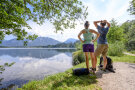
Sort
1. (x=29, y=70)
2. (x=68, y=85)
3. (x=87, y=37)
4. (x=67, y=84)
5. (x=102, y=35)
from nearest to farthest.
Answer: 1. (x=68, y=85)
2. (x=67, y=84)
3. (x=87, y=37)
4. (x=102, y=35)
5. (x=29, y=70)

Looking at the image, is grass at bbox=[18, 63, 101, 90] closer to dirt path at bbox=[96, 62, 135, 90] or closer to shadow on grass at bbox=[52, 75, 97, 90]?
shadow on grass at bbox=[52, 75, 97, 90]

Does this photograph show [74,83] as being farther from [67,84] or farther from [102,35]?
[102,35]

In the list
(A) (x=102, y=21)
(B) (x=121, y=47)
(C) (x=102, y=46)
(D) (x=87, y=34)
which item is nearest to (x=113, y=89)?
(C) (x=102, y=46)

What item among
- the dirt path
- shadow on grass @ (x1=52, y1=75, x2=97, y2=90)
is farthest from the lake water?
the dirt path

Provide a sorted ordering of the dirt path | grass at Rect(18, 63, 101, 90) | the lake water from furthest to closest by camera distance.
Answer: the lake water, the dirt path, grass at Rect(18, 63, 101, 90)

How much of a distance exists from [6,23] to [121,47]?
20.4 m

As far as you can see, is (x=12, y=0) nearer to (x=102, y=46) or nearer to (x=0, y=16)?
(x=0, y=16)

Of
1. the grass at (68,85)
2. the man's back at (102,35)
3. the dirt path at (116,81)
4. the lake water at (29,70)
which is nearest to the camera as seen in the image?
the grass at (68,85)

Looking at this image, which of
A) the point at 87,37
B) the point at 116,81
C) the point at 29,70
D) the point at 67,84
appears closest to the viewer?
the point at 67,84

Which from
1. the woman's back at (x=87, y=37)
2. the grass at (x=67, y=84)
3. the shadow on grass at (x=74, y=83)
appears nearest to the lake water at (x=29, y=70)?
the grass at (x=67, y=84)

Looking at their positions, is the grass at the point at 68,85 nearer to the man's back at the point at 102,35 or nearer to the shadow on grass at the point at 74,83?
the shadow on grass at the point at 74,83

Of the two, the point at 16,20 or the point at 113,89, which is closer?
the point at 16,20

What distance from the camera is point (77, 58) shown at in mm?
14789

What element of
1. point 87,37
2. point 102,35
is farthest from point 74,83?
point 102,35
